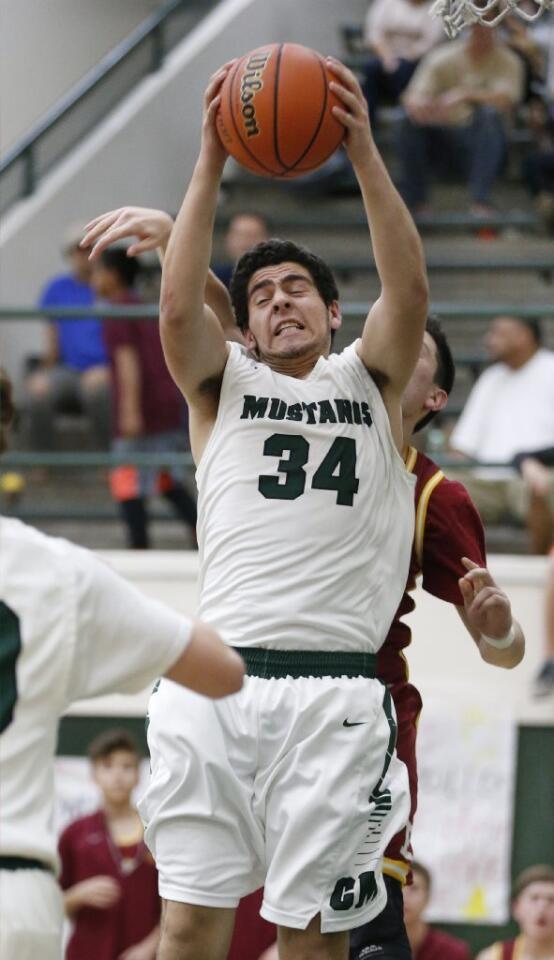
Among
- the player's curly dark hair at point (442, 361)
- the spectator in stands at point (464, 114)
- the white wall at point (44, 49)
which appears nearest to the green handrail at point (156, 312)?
the spectator in stands at point (464, 114)

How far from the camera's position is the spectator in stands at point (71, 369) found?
9.77 meters

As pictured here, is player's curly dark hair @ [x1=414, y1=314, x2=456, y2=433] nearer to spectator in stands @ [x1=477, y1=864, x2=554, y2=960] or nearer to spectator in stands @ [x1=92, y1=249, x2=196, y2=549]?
spectator in stands @ [x1=477, y1=864, x2=554, y2=960]

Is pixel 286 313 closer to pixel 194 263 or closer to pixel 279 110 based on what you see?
pixel 194 263

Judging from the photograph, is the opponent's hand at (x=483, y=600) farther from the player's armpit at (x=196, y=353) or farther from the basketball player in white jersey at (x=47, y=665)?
the basketball player in white jersey at (x=47, y=665)

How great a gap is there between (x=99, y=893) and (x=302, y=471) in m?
4.00

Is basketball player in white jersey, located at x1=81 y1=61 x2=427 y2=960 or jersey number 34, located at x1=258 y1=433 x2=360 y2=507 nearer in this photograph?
basketball player in white jersey, located at x1=81 y1=61 x2=427 y2=960

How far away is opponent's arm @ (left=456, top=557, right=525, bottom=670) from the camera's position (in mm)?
4715

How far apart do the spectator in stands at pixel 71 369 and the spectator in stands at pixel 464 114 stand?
2.31 m

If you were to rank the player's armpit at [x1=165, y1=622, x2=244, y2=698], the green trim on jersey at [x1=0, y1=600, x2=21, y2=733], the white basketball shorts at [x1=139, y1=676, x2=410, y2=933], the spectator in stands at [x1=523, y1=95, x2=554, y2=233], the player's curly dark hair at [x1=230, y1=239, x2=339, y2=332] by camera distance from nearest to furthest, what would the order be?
the green trim on jersey at [x1=0, y1=600, x2=21, y2=733], the player's armpit at [x1=165, y1=622, x2=244, y2=698], the white basketball shorts at [x1=139, y1=676, x2=410, y2=933], the player's curly dark hair at [x1=230, y1=239, x2=339, y2=332], the spectator in stands at [x1=523, y1=95, x2=554, y2=233]

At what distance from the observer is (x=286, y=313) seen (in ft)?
15.7

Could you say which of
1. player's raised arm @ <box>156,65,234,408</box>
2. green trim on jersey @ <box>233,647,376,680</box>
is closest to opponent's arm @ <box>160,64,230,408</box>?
player's raised arm @ <box>156,65,234,408</box>

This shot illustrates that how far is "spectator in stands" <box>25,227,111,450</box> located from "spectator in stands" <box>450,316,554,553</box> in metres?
2.15

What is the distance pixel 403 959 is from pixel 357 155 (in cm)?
220

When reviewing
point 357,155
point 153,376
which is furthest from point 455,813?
point 357,155
